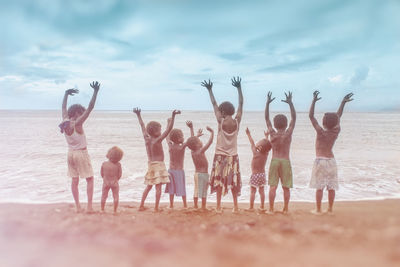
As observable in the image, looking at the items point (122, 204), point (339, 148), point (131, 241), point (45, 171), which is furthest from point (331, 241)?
point (339, 148)

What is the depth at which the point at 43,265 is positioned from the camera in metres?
3.38

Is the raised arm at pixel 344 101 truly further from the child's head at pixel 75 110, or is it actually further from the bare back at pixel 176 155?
the child's head at pixel 75 110

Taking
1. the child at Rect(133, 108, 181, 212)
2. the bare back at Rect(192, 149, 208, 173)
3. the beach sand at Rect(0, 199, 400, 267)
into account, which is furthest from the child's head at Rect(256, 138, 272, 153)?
the beach sand at Rect(0, 199, 400, 267)

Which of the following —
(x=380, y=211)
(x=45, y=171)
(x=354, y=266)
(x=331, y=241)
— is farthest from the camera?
(x=45, y=171)

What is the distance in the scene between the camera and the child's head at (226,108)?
658 cm

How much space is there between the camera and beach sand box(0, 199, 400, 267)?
10.7 feet

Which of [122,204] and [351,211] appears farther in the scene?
[122,204]

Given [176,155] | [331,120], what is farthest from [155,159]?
[331,120]

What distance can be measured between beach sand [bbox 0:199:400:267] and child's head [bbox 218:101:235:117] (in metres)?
2.06

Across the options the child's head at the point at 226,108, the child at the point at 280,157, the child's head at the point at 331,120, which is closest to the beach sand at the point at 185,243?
the child at the point at 280,157

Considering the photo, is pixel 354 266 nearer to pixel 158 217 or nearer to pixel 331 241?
pixel 331 241

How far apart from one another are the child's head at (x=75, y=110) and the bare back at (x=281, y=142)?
348 cm

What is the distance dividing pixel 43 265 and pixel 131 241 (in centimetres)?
93

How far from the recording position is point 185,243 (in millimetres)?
Answer: 3832
